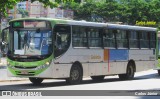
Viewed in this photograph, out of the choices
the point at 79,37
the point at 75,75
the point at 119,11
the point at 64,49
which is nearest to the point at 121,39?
the point at 79,37

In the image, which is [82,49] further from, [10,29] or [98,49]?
[10,29]

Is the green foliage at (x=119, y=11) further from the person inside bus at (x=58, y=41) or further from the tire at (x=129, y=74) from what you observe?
the person inside bus at (x=58, y=41)

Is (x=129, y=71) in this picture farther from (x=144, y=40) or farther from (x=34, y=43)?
(x=34, y=43)

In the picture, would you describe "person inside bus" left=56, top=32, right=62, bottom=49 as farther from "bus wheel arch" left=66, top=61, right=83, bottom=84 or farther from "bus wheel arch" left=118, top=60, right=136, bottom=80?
"bus wheel arch" left=118, top=60, right=136, bottom=80

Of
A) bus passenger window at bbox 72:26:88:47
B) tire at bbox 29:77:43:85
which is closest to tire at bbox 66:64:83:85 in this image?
bus passenger window at bbox 72:26:88:47

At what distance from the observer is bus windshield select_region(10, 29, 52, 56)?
19.7m

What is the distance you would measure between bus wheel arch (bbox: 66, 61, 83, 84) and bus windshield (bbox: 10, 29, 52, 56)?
1.81 m

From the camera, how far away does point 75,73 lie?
21328mm

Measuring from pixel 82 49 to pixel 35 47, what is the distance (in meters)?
2.96

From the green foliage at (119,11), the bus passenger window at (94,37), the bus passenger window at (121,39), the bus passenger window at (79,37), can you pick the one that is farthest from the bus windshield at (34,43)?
the green foliage at (119,11)

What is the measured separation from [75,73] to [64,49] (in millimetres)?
1318

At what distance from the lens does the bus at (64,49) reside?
1973 centimetres

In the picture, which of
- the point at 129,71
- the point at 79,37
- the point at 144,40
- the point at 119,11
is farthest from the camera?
the point at 119,11

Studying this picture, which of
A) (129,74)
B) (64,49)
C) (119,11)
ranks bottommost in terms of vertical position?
(129,74)
